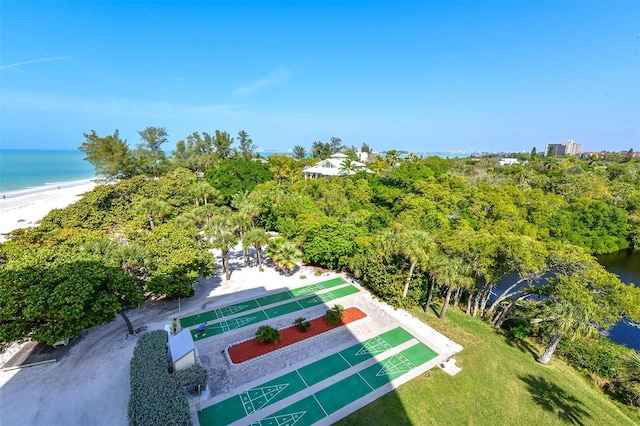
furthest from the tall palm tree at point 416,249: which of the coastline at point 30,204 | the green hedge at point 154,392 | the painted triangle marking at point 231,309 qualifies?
the coastline at point 30,204

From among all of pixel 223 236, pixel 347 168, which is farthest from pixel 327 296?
pixel 347 168

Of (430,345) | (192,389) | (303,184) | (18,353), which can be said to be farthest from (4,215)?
(430,345)

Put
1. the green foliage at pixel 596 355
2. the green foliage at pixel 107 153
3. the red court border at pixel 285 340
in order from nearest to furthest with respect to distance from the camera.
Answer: the red court border at pixel 285 340
the green foliage at pixel 596 355
the green foliage at pixel 107 153

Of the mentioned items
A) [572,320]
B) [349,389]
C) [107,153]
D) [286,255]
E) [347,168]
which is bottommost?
[349,389]

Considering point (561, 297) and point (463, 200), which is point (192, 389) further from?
point (463, 200)

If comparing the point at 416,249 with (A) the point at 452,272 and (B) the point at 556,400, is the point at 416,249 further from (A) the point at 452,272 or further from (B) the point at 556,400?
(B) the point at 556,400

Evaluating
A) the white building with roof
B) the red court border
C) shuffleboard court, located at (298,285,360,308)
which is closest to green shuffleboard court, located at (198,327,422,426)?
the red court border

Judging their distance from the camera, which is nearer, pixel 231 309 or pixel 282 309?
pixel 231 309

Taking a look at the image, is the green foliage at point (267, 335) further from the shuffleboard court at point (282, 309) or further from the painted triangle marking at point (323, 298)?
the painted triangle marking at point (323, 298)
